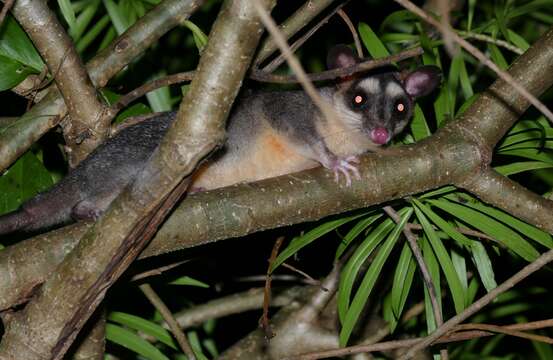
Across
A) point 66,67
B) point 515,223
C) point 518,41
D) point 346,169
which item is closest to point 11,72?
point 66,67

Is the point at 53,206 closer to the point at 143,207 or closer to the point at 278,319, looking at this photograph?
the point at 143,207

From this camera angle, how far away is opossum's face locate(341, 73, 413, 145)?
151 inches

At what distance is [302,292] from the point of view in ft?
14.4

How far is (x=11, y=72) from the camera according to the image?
334 cm

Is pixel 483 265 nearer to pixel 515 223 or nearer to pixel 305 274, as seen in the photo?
pixel 515 223

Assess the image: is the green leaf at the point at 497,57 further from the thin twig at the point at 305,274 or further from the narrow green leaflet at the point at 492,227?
the thin twig at the point at 305,274

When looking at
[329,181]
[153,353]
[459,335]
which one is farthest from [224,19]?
[153,353]

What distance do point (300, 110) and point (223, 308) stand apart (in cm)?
132

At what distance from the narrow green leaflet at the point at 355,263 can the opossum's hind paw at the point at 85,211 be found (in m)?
1.14

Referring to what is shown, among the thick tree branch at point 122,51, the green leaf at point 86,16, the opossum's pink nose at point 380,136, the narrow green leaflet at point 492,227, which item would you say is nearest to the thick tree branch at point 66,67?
the thick tree branch at point 122,51

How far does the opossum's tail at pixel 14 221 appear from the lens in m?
2.91

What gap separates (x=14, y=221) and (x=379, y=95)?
78.8 inches

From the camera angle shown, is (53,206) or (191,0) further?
(191,0)

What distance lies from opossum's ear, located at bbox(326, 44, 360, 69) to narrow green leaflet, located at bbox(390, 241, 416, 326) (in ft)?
3.22
